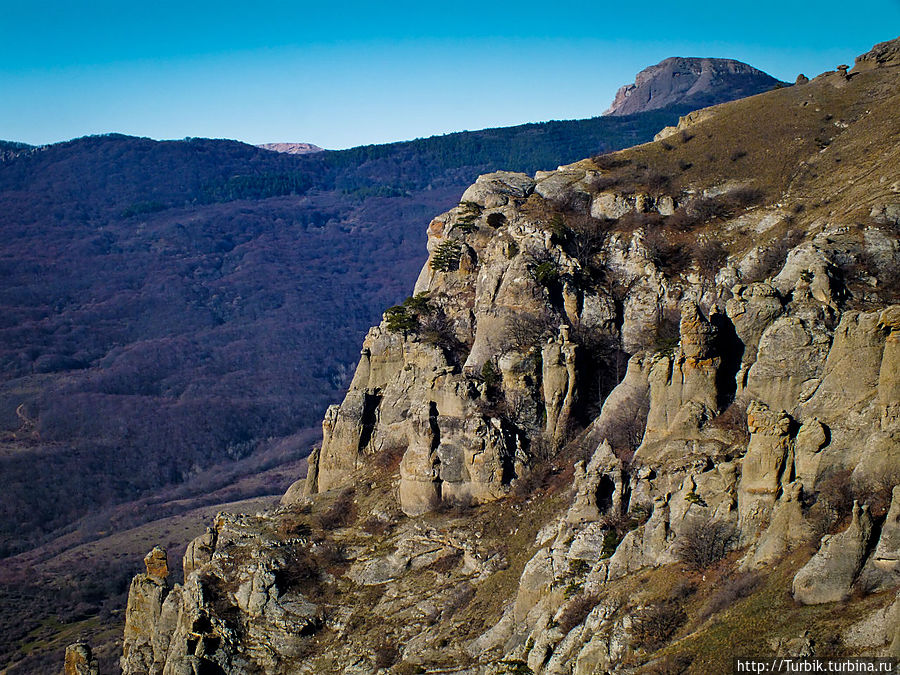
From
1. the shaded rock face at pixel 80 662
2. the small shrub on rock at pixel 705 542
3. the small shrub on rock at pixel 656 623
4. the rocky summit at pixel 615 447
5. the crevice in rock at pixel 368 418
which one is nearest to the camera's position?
the small shrub on rock at pixel 656 623

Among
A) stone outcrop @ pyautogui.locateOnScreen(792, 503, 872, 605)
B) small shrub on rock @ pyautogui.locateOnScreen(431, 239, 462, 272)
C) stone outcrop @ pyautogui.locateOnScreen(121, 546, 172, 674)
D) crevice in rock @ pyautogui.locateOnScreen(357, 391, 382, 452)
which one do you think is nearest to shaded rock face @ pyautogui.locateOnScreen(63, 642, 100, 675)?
stone outcrop @ pyautogui.locateOnScreen(121, 546, 172, 674)

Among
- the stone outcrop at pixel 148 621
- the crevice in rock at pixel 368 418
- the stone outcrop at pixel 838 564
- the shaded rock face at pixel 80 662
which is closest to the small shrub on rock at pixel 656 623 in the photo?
the stone outcrop at pixel 838 564

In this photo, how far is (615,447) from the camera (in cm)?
4459

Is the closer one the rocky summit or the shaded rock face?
the rocky summit

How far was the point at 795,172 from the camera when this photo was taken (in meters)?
60.5

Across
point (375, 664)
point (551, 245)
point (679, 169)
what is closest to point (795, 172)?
point (679, 169)

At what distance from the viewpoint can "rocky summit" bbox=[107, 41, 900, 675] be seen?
31250 mm

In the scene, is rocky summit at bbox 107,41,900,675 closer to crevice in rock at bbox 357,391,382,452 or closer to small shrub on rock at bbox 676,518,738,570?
small shrub on rock at bbox 676,518,738,570

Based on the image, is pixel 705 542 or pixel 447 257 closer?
pixel 705 542

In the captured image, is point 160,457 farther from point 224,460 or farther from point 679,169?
point 679,169

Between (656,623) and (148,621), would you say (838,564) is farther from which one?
(148,621)

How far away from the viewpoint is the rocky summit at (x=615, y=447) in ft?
103

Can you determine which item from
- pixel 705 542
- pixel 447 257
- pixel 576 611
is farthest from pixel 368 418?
pixel 705 542

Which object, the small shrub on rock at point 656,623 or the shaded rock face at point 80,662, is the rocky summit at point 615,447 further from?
the shaded rock face at point 80,662
